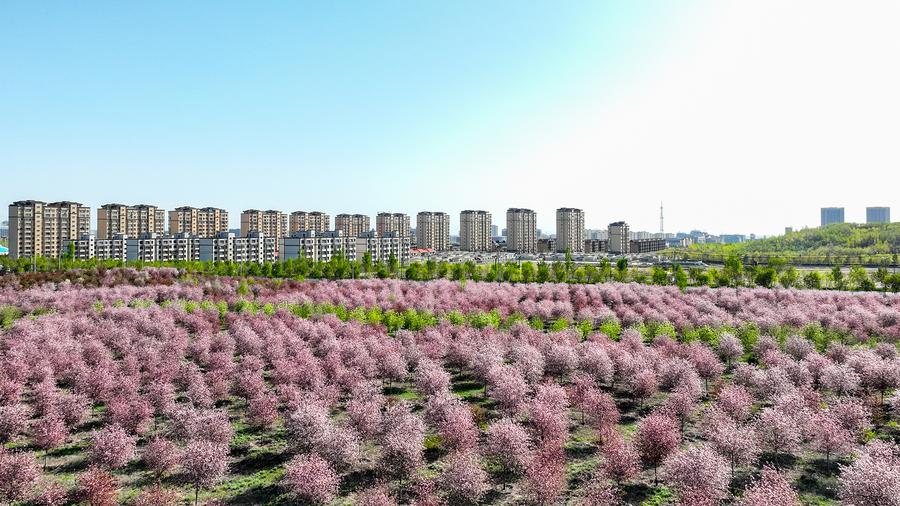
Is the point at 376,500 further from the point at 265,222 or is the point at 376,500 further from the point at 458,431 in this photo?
the point at 265,222

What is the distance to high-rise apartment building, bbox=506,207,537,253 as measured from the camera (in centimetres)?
19562

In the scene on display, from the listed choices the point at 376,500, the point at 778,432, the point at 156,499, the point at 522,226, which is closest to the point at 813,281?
the point at 778,432

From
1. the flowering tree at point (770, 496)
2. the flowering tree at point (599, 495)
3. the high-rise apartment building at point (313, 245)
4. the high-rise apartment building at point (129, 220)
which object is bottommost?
the flowering tree at point (599, 495)

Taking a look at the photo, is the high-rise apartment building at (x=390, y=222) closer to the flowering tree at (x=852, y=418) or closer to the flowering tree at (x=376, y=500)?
the flowering tree at (x=852, y=418)

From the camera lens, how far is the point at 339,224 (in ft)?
599

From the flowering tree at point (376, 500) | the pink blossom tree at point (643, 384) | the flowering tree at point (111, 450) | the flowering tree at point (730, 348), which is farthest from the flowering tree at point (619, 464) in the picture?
the flowering tree at point (730, 348)

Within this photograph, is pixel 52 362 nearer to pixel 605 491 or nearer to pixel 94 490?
pixel 94 490

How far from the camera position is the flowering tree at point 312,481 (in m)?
11.5

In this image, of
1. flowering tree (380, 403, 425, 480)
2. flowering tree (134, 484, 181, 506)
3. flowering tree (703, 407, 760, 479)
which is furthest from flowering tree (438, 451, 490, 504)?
flowering tree (703, 407, 760, 479)

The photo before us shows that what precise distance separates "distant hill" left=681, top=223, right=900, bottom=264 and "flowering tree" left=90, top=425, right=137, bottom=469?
126 metres

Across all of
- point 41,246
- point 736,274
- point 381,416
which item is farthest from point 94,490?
point 41,246

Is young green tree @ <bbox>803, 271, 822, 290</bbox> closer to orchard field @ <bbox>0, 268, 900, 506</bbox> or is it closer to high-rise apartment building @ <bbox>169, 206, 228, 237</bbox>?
orchard field @ <bbox>0, 268, 900, 506</bbox>

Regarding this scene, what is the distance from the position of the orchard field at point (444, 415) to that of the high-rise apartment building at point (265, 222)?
469 feet

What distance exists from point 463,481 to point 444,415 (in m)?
4.19
